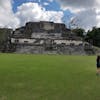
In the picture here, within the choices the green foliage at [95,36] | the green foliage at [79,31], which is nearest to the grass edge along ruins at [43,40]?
the green foliage at [95,36]

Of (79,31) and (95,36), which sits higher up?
(79,31)

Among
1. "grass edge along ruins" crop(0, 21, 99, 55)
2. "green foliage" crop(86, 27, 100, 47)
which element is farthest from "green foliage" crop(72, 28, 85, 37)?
"grass edge along ruins" crop(0, 21, 99, 55)

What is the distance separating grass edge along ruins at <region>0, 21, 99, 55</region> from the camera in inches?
2233

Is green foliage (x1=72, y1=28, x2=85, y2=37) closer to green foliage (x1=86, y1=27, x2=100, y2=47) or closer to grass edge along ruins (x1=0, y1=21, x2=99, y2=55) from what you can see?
green foliage (x1=86, y1=27, x2=100, y2=47)

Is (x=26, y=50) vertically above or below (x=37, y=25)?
below

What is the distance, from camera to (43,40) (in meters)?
63.6

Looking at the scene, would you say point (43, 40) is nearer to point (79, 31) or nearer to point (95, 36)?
point (95, 36)

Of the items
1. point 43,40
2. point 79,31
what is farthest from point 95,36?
point 43,40

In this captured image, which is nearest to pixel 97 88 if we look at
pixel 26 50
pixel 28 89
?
pixel 28 89

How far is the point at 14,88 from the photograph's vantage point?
10.3 metres

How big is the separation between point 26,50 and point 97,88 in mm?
45502

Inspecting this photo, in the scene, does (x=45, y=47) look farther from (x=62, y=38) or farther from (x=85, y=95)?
(x=85, y=95)

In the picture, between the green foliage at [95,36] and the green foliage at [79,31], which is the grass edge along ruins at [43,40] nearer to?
the green foliage at [95,36]

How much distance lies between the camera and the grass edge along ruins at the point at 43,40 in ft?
186
